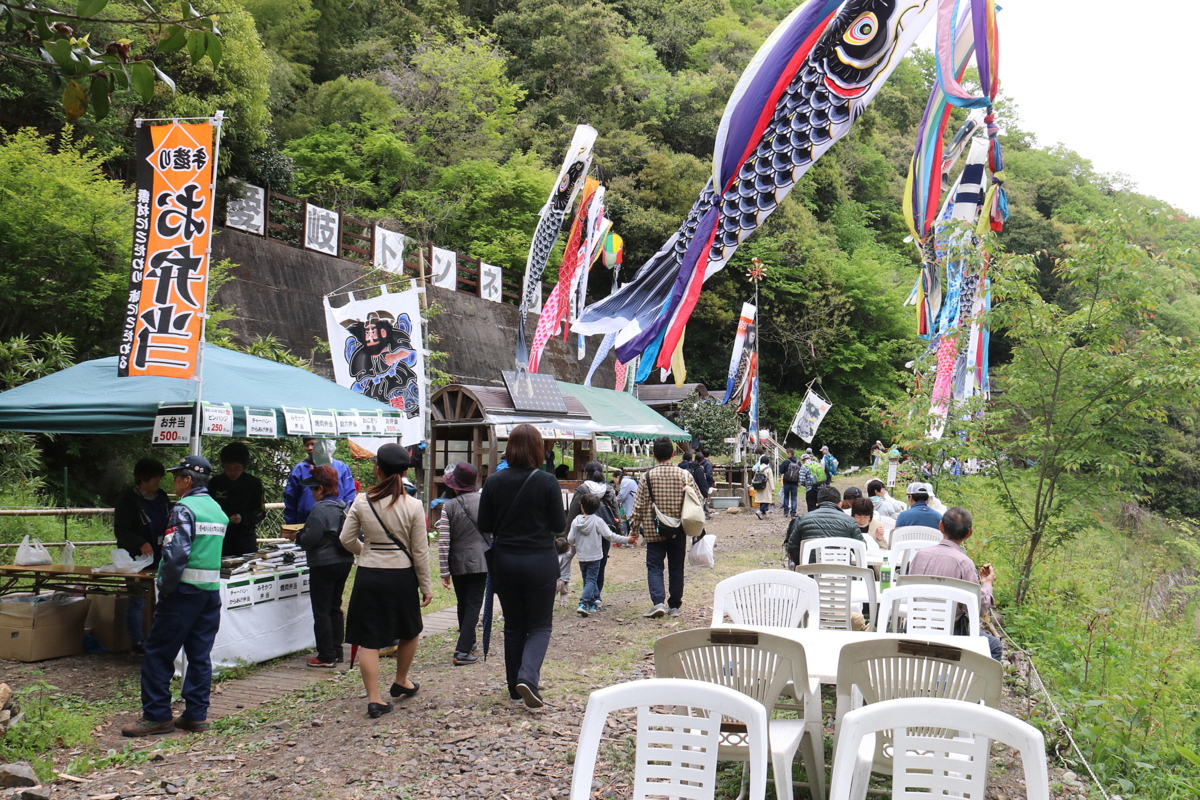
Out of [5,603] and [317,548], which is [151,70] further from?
[5,603]

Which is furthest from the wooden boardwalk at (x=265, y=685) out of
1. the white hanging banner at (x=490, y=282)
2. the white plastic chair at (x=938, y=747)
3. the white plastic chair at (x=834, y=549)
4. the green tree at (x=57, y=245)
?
the white hanging banner at (x=490, y=282)

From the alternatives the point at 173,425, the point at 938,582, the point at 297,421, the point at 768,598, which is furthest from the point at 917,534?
the point at 173,425

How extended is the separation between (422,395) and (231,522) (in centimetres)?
446

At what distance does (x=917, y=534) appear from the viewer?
6828 mm

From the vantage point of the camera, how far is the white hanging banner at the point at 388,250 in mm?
18688

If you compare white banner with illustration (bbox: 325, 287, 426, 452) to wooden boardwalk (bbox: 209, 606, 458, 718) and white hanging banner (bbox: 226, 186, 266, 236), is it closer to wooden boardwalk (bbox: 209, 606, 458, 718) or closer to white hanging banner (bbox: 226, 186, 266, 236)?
wooden boardwalk (bbox: 209, 606, 458, 718)

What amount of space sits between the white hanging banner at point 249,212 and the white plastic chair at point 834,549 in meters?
15.4

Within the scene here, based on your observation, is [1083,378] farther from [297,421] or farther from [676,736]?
[297,421]

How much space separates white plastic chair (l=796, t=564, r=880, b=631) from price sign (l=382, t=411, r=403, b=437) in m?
3.89

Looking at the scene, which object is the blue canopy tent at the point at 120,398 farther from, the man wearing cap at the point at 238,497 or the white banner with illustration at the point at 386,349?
the white banner with illustration at the point at 386,349

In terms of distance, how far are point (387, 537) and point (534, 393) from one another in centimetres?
986

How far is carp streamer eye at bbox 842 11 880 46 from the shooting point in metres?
7.48

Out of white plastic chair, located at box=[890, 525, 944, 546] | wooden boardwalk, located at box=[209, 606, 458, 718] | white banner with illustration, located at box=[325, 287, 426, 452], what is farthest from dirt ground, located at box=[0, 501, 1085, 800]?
white banner with illustration, located at box=[325, 287, 426, 452]

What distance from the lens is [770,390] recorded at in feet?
108
